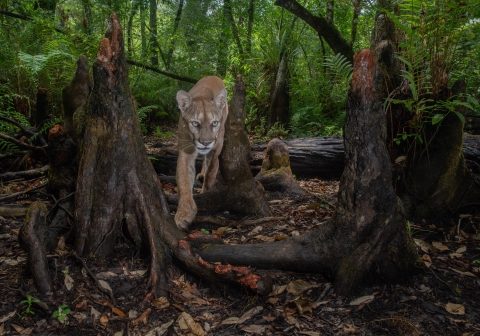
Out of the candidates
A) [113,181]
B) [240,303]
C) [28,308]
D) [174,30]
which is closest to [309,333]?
[240,303]

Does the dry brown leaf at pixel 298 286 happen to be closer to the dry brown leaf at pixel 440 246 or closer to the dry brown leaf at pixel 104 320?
the dry brown leaf at pixel 440 246

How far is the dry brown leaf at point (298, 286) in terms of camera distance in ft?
10.5

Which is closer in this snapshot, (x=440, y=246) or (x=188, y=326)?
(x=188, y=326)

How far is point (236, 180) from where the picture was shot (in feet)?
16.5

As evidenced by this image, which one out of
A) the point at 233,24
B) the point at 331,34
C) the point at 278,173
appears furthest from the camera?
the point at 233,24

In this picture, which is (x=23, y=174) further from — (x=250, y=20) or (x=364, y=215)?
(x=250, y=20)

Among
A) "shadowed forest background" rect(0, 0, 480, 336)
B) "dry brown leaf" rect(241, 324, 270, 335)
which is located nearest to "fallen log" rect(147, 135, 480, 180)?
"shadowed forest background" rect(0, 0, 480, 336)

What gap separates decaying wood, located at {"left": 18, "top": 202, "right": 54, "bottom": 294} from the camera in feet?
9.95

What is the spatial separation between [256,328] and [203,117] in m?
2.84

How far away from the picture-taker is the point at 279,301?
122 inches

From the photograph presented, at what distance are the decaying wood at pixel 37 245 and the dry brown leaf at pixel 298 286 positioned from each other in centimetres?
201

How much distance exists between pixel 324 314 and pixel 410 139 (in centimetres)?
248

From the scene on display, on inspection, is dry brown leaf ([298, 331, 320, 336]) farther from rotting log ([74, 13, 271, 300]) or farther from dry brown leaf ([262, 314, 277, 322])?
rotting log ([74, 13, 271, 300])

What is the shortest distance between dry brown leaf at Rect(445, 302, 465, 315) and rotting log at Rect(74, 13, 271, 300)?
2119 mm
